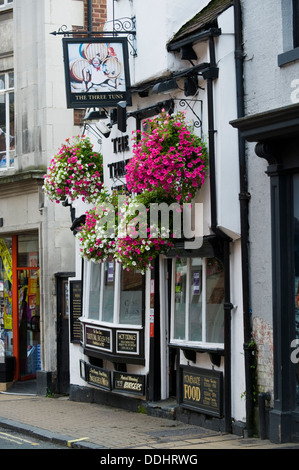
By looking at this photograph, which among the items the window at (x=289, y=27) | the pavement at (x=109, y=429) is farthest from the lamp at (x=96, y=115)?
the pavement at (x=109, y=429)

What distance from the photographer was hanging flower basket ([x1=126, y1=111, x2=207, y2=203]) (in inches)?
418

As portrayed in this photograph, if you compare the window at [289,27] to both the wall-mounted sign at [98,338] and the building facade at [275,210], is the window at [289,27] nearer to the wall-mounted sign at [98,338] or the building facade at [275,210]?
the building facade at [275,210]

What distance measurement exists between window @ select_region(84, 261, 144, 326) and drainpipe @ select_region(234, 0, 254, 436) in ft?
8.94

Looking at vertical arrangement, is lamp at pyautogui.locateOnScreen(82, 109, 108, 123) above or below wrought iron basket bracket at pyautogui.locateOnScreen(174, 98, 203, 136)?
above

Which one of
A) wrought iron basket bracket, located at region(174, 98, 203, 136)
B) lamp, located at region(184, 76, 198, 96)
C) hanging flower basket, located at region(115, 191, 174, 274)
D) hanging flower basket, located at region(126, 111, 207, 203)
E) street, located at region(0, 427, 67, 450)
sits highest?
lamp, located at region(184, 76, 198, 96)

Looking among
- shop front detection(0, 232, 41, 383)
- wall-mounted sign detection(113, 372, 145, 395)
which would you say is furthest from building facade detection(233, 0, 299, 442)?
shop front detection(0, 232, 41, 383)

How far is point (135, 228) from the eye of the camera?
11.0m

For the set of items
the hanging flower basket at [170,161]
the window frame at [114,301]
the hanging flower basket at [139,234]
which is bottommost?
the window frame at [114,301]

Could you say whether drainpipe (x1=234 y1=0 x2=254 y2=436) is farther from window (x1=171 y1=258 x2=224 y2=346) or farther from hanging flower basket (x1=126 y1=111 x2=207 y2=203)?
window (x1=171 y1=258 x2=224 y2=346)

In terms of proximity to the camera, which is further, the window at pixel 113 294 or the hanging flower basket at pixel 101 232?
the window at pixel 113 294

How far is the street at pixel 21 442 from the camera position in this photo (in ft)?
35.2

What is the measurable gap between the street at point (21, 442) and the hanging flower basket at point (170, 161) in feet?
11.6

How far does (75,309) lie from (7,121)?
16.1 feet

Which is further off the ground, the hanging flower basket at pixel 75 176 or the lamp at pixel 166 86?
the lamp at pixel 166 86
